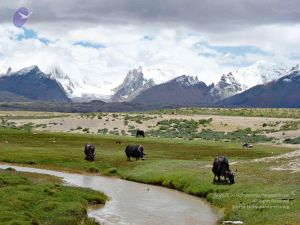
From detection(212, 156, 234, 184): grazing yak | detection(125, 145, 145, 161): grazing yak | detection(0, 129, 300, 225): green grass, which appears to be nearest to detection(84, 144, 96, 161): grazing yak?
detection(0, 129, 300, 225): green grass

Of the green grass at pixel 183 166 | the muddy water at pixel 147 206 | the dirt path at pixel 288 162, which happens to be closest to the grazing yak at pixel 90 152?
the green grass at pixel 183 166

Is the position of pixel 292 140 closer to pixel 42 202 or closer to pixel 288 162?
pixel 288 162

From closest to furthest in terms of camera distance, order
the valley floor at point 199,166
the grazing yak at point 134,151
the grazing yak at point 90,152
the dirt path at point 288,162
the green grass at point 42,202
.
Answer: the green grass at point 42,202 < the valley floor at point 199,166 < the dirt path at point 288,162 < the grazing yak at point 134,151 < the grazing yak at point 90,152

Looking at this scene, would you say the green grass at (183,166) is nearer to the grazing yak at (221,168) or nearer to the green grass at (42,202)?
the grazing yak at (221,168)

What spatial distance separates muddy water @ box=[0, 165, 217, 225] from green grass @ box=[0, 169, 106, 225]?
4.98 ft

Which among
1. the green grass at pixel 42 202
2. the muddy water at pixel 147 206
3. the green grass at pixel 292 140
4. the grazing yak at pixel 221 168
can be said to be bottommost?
the muddy water at pixel 147 206

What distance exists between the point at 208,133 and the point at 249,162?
6884 cm

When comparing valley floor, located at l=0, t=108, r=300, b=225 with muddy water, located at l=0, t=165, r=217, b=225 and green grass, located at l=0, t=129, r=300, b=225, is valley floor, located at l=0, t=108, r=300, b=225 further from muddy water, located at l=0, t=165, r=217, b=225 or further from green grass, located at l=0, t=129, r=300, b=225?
muddy water, located at l=0, t=165, r=217, b=225

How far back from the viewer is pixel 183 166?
6038 cm

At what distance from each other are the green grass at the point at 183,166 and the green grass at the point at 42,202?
9.40m

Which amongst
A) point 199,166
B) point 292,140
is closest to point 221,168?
point 199,166

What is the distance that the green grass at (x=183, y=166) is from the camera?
120 ft

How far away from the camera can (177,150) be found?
82000 mm

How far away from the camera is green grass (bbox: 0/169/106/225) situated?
32.8 metres
